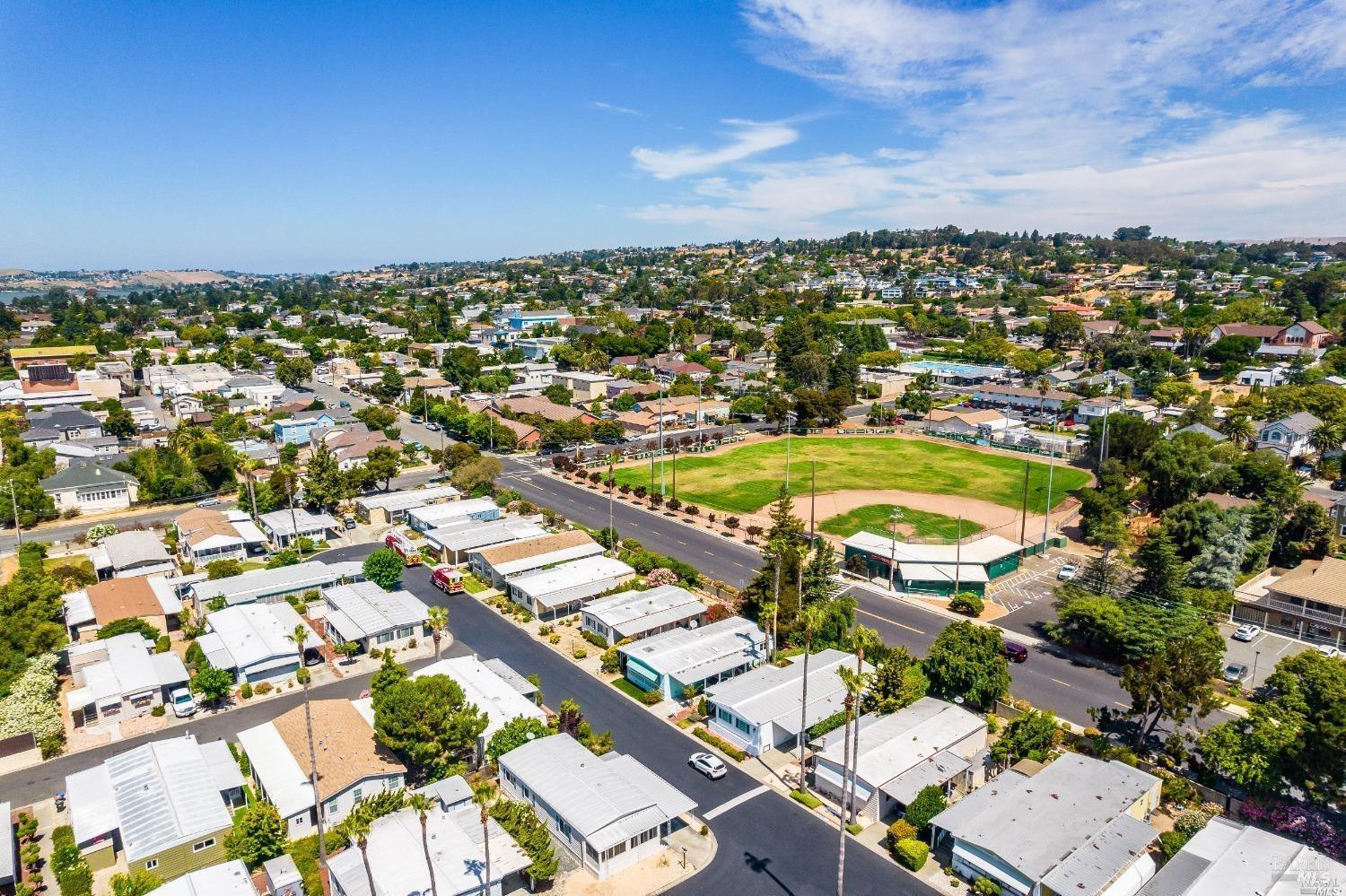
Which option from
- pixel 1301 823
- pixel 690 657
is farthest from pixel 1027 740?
pixel 690 657

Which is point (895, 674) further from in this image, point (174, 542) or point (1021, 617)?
point (174, 542)

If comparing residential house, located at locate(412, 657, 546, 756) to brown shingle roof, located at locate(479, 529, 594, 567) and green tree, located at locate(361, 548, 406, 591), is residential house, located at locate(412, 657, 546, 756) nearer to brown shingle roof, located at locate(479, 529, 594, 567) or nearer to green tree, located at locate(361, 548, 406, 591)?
green tree, located at locate(361, 548, 406, 591)

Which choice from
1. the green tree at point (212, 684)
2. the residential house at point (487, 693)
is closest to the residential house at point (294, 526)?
the green tree at point (212, 684)

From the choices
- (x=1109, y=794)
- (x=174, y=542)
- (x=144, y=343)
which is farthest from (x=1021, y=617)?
(x=144, y=343)

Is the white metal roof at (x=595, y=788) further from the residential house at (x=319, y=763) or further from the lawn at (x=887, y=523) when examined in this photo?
the lawn at (x=887, y=523)

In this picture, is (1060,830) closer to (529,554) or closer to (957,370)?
(529,554)
